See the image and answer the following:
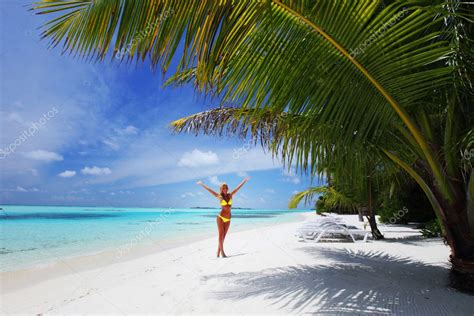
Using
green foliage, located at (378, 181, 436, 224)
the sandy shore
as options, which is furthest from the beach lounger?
green foliage, located at (378, 181, 436, 224)

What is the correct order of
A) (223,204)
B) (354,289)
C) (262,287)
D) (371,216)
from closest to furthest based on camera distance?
(354,289)
(262,287)
(223,204)
(371,216)

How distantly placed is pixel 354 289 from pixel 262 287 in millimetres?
1103

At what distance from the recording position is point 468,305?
303 centimetres

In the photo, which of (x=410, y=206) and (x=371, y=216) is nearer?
(x=371, y=216)

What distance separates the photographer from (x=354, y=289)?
359 cm

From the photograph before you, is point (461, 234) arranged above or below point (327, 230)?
above

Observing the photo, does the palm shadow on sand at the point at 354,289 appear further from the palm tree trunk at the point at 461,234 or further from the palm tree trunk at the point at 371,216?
the palm tree trunk at the point at 371,216

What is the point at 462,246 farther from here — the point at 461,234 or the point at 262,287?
the point at 262,287

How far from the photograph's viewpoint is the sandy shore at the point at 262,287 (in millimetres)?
3100

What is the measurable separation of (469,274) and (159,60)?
153 inches

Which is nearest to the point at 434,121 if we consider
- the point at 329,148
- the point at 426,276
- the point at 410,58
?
the point at 329,148

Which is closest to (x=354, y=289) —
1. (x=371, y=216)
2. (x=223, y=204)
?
(x=223, y=204)

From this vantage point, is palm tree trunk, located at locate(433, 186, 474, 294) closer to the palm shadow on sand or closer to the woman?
the palm shadow on sand

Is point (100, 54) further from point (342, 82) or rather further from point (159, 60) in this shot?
point (342, 82)
